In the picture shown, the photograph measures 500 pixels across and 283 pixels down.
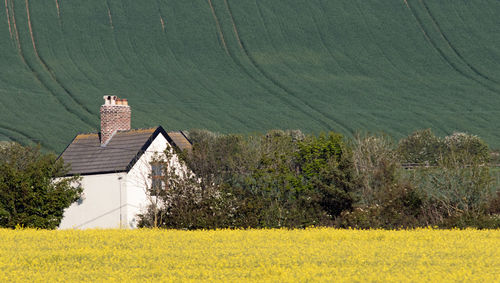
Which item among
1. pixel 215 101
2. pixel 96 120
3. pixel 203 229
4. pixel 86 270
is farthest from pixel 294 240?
pixel 215 101

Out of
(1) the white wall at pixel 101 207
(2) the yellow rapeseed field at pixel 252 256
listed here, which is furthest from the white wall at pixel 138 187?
(2) the yellow rapeseed field at pixel 252 256

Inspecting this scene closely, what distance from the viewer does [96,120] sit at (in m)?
101

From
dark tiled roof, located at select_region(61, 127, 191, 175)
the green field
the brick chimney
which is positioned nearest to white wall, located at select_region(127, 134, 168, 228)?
dark tiled roof, located at select_region(61, 127, 191, 175)

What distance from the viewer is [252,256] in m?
24.5

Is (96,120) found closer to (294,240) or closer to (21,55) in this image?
(21,55)

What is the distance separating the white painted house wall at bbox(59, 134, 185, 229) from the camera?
145ft

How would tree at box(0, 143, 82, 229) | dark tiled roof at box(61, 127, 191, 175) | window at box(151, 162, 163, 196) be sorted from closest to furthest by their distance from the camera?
tree at box(0, 143, 82, 229), window at box(151, 162, 163, 196), dark tiled roof at box(61, 127, 191, 175)

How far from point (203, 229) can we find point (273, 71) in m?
88.5

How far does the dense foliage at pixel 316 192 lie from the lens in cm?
3931

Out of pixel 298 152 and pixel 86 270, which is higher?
pixel 298 152

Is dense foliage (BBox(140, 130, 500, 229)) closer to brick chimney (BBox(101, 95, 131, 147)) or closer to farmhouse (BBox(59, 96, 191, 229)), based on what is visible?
farmhouse (BBox(59, 96, 191, 229))

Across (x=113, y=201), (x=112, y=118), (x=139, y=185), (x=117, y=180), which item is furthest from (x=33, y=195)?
(x=112, y=118)

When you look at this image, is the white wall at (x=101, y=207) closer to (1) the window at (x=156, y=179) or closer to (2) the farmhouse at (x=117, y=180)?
(2) the farmhouse at (x=117, y=180)

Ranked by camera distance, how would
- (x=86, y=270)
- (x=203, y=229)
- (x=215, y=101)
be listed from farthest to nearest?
(x=215, y=101)
(x=203, y=229)
(x=86, y=270)
